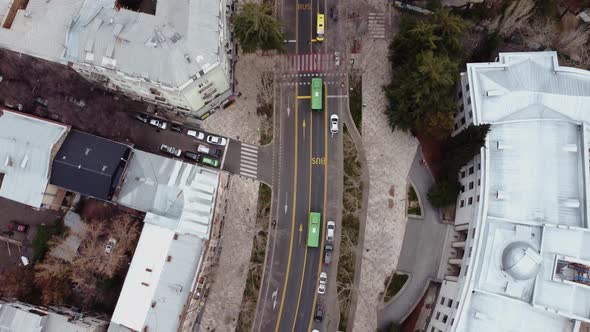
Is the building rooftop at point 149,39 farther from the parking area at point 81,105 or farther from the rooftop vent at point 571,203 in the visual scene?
the rooftop vent at point 571,203

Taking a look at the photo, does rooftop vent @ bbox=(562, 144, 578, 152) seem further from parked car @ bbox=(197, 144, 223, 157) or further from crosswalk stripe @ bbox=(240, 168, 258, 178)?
parked car @ bbox=(197, 144, 223, 157)

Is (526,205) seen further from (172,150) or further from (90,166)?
(90,166)

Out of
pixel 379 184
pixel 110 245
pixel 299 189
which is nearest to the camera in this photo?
pixel 110 245

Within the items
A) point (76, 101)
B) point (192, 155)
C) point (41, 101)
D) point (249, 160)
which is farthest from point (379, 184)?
point (41, 101)

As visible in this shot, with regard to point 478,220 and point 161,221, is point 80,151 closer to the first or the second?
point 161,221

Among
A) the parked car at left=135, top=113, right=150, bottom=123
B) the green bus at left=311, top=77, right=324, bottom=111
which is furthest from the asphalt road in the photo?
the parked car at left=135, top=113, right=150, bottom=123

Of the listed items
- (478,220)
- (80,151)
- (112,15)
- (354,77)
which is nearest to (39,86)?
(80,151)
